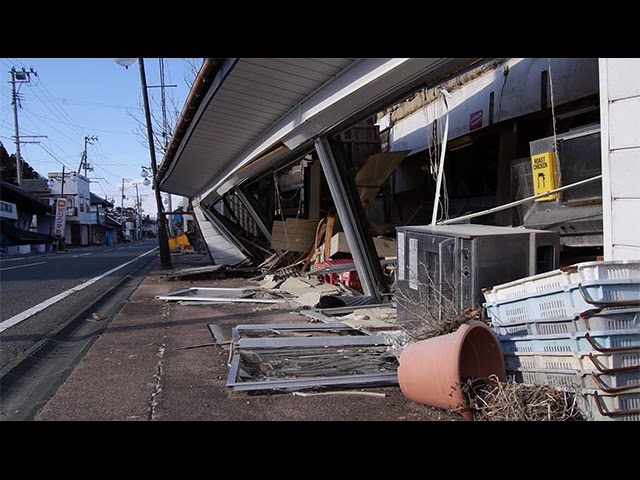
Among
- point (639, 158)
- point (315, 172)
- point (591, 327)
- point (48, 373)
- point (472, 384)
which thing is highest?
point (315, 172)

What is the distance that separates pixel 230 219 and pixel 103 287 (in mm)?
6116

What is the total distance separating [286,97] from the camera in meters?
7.47

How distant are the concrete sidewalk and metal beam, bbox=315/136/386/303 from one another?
2.36 meters

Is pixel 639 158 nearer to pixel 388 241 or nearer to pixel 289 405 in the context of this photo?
pixel 289 405

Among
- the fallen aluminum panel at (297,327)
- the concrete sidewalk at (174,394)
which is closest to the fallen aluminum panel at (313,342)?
the concrete sidewalk at (174,394)

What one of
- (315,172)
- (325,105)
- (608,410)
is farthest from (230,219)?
(608,410)

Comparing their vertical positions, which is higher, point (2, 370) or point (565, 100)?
point (565, 100)

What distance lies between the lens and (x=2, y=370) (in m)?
5.05

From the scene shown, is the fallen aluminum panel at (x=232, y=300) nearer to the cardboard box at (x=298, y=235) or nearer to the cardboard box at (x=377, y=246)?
the cardboard box at (x=377, y=246)

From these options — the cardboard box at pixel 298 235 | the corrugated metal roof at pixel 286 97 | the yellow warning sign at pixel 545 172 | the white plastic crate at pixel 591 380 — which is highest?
the corrugated metal roof at pixel 286 97

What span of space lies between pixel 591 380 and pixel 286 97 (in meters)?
5.70

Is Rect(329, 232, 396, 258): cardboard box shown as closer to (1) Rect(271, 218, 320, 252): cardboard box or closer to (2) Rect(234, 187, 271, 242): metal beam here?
(1) Rect(271, 218, 320, 252): cardboard box

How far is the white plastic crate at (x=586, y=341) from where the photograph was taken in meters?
2.89

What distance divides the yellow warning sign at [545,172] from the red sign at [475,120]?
485cm
